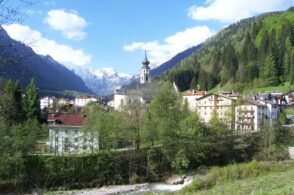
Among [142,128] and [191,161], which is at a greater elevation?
[142,128]

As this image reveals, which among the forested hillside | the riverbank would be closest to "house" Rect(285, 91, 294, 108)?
the forested hillside

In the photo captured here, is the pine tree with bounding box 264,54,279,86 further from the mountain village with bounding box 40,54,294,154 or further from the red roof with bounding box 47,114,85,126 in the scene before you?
the red roof with bounding box 47,114,85,126

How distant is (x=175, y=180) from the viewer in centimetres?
6150

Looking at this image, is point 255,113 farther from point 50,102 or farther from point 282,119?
point 50,102

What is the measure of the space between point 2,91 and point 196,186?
34.2 m

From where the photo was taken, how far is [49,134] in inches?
2756

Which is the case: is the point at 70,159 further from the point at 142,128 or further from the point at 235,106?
the point at 235,106

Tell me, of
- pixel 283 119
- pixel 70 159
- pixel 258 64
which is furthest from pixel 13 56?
pixel 258 64

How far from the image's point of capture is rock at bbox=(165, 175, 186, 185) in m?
60.4

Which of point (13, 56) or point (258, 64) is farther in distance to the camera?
point (258, 64)

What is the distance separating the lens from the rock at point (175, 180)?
198 ft

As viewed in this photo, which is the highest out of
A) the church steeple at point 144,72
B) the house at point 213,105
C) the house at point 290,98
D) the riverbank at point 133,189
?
the church steeple at point 144,72

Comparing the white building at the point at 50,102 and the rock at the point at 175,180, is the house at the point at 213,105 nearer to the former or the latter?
the rock at the point at 175,180

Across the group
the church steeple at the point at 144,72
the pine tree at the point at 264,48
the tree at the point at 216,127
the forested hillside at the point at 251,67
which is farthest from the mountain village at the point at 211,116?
the pine tree at the point at 264,48
